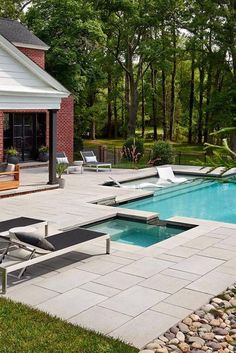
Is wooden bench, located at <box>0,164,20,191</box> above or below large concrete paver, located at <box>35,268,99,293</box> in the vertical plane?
above

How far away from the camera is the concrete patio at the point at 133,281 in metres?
5.85

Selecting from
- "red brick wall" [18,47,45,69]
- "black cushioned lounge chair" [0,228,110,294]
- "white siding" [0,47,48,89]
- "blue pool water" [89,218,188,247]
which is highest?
"red brick wall" [18,47,45,69]

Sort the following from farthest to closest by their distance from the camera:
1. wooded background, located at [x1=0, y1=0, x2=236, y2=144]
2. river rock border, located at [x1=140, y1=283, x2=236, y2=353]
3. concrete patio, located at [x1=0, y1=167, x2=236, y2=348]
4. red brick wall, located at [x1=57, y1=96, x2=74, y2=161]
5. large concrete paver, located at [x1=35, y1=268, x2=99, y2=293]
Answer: wooded background, located at [x1=0, y1=0, x2=236, y2=144]
red brick wall, located at [x1=57, y1=96, x2=74, y2=161]
large concrete paver, located at [x1=35, y1=268, x2=99, y2=293]
concrete patio, located at [x1=0, y1=167, x2=236, y2=348]
river rock border, located at [x1=140, y1=283, x2=236, y2=353]

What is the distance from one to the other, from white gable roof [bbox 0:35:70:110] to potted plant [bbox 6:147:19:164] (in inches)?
222

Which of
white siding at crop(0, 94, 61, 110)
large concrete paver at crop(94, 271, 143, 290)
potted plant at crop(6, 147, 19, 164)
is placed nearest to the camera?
large concrete paver at crop(94, 271, 143, 290)

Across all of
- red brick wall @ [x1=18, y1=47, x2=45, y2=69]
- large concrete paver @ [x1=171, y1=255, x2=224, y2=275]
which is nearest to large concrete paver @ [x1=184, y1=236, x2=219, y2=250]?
large concrete paver @ [x1=171, y1=255, x2=224, y2=275]

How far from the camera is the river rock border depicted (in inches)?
201

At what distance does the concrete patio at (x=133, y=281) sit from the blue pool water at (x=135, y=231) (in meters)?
0.47

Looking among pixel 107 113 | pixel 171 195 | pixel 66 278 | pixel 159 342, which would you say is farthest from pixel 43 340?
pixel 107 113

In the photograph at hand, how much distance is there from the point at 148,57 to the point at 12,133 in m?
12.5

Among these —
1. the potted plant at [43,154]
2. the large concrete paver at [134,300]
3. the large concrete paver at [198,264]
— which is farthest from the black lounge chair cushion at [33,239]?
the potted plant at [43,154]

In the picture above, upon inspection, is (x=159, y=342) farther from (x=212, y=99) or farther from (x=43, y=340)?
(x=212, y=99)

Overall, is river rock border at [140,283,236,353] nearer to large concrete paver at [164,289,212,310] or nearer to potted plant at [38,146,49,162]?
large concrete paver at [164,289,212,310]

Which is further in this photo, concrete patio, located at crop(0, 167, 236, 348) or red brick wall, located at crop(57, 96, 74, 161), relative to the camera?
red brick wall, located at crop(57, 96, 74, 161)
